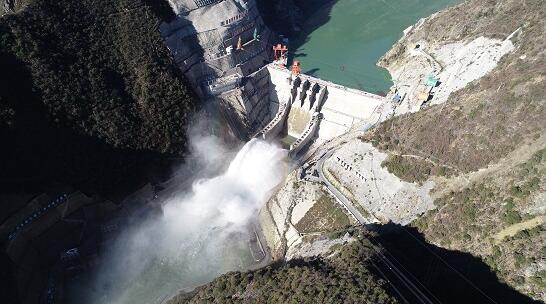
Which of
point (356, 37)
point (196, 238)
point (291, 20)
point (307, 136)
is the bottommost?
point (196, 238)

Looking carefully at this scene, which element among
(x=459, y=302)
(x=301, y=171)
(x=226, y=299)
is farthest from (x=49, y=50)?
(x=459, y=302)

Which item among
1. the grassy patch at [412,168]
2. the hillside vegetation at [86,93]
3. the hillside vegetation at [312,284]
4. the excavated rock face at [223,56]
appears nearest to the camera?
the hillside vegetation at [312,284]

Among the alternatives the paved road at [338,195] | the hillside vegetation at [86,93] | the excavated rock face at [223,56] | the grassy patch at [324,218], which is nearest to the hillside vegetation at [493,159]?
the paved road at [338,195]

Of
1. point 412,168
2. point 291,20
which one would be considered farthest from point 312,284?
point 291,20

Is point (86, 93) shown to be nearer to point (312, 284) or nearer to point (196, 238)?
point (196, 238)

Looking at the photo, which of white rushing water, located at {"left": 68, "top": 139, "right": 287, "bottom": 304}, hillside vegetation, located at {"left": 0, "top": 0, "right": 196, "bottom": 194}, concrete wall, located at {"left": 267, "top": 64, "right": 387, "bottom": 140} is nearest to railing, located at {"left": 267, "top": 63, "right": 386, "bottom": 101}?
concrete wall, located at {"left": 267, "top": 64, "right": 387, "bottom": 140}

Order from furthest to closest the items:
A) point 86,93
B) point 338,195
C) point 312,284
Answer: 1. point 86,93
2. point 338,195
3. point 312,284

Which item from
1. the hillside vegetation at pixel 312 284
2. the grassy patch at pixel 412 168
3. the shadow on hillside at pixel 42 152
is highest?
the shadow on hillside at pixel 42 152

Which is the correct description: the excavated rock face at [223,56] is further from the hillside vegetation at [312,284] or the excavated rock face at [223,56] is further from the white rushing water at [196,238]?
the hillside vegetation at [312,284]

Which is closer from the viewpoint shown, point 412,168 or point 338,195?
point 412,168
